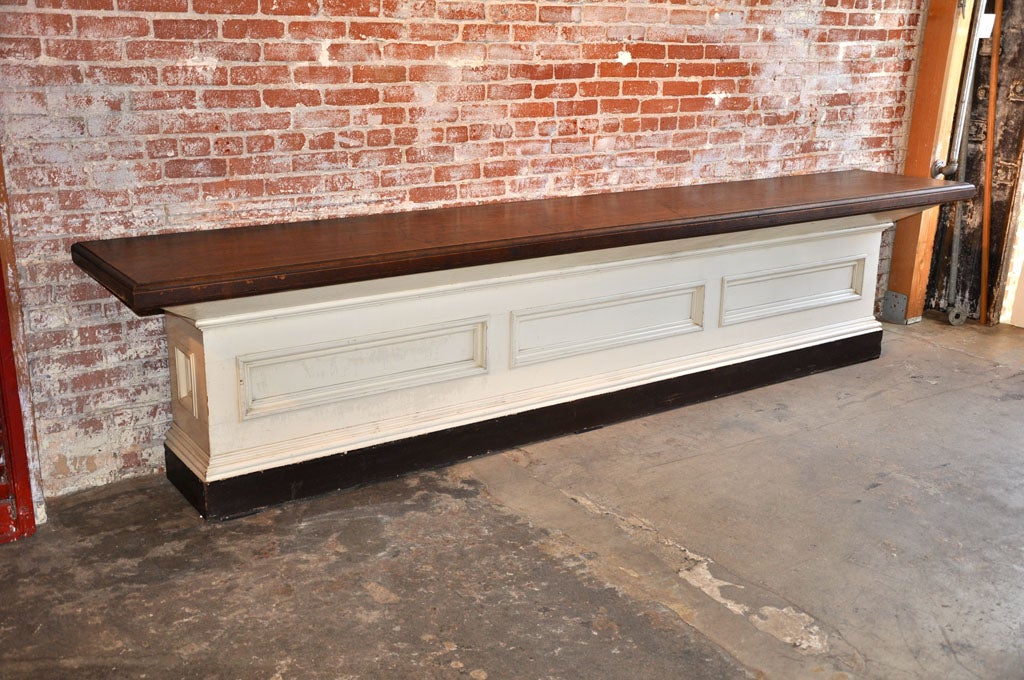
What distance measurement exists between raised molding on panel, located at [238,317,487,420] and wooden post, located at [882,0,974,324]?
9.83 feet

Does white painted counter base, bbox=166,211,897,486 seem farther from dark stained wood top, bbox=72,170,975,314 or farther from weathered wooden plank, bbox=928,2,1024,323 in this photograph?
weathered wooden plank, bbox=928,2,1024,323

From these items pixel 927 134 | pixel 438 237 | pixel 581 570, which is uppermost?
pixel 927 134

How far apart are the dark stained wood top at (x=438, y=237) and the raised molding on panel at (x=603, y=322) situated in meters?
0.34

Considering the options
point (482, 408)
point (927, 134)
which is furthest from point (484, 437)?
point (927, 134)

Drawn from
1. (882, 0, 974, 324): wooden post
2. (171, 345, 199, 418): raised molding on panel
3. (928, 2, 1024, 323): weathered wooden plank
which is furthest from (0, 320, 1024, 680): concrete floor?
(928, 2, 1024, 323): weathered wooden plank

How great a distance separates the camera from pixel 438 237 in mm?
3443

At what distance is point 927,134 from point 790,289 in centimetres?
144

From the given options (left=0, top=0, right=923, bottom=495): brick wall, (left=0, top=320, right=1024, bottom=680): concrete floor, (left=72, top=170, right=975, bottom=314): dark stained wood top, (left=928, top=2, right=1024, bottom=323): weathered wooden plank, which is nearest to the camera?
(left=0, top=320, right=1024, bottom=680): concrete floor

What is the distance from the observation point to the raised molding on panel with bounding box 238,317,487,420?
329 centimetres

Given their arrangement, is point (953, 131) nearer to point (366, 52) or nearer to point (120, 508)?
point (366, 52)

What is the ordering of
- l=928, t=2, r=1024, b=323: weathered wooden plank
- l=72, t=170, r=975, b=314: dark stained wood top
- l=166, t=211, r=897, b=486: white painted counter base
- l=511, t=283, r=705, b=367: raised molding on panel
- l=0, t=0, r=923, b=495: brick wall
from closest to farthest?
l=72, t=170, r=975, b=314: dark stained wood top
l=0, t=0, r=923, b=495: brick wall
l=166, t=211, r=897, b=486: white painted counter base
l=511, t=283, r=705, b=367: raised molding on panel
l=928, t=2, r=1024, b=323: weathered wooden plank

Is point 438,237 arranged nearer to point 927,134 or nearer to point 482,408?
point 482,408

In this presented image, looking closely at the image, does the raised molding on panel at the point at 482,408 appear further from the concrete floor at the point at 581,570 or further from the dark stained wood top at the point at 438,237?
the dark stained wood top at the point at 438,237

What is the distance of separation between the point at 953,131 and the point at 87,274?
4403 mm
